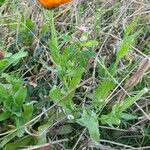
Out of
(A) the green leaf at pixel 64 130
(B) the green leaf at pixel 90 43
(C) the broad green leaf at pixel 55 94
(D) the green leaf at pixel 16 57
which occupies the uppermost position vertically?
(D) the green leaf at pixel 16 57

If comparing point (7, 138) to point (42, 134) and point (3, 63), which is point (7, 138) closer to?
point (42, 134)

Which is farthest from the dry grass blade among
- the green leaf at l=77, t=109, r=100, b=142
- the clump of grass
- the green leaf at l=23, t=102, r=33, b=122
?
the green leaf at l=23, t=102, r=33, b=122

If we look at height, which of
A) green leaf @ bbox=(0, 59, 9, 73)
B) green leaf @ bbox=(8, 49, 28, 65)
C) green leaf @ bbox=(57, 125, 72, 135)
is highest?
green leaf @ bbox=(0, 59, 9, 73)

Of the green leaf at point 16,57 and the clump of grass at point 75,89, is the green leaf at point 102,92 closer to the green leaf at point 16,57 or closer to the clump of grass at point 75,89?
the clump of grass at point 75,89

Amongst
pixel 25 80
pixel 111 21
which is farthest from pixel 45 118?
pixel 111 21

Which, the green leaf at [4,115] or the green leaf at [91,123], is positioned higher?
the green leaf at [4,115]

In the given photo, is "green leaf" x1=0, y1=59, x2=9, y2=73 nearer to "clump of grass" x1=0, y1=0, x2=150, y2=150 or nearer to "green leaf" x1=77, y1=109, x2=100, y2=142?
"clump of grass" x1=0, y1=0, x2=150, y2=150

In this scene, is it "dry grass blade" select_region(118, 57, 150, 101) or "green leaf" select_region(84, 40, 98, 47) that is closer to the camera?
"dry grass blade" select_region(118, 57, 150, 101)

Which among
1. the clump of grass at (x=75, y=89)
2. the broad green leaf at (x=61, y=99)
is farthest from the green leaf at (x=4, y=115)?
the broad green leaf at (x=61, y=99)

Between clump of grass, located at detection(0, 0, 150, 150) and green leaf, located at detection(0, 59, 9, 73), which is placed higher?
green leaf, located at detection(0, 59, 9, 73)

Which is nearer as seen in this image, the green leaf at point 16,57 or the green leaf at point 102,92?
the green leaf at point 102,92
